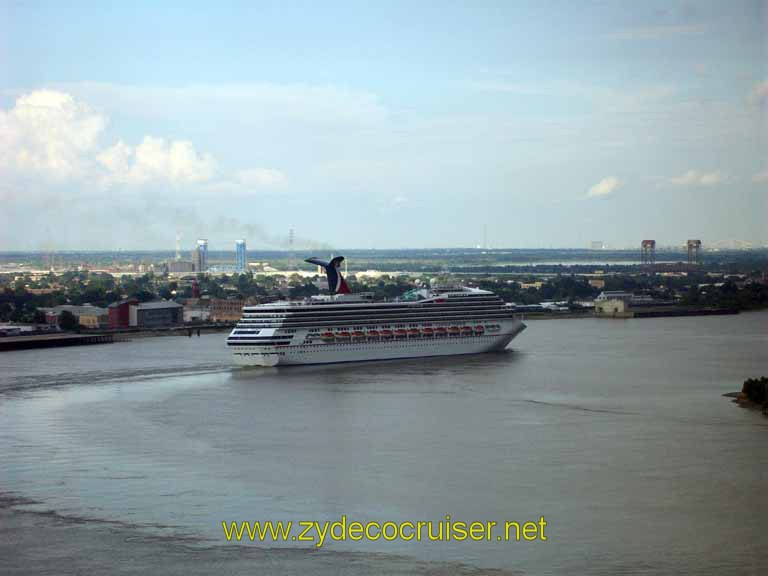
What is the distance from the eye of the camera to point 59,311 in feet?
77.1

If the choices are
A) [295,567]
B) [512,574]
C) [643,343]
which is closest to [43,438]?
[295,567]

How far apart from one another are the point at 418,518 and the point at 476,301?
1058 centimetres

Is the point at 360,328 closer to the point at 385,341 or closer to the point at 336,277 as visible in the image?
the point at 385,341

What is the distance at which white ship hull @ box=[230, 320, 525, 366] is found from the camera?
13945mm

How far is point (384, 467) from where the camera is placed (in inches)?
287

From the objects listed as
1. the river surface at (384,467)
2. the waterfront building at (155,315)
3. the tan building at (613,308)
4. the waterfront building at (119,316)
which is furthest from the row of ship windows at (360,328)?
the tan building at (613,308)

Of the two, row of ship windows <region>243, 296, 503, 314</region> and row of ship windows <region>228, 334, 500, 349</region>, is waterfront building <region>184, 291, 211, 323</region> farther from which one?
row of ship windows <region>228, 334, 500, 349</region>

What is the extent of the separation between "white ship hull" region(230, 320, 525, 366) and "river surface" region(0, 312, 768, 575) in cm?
63

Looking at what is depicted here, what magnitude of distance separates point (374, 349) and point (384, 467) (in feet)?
25.4

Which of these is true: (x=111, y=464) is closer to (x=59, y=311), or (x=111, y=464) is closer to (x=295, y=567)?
(x=295, y=567)

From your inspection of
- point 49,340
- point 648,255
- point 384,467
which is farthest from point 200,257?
point 384,467

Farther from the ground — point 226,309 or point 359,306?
point 359,306

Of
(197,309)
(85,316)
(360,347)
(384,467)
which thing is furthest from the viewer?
(197,309)

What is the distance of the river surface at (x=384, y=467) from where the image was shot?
5.41 m
